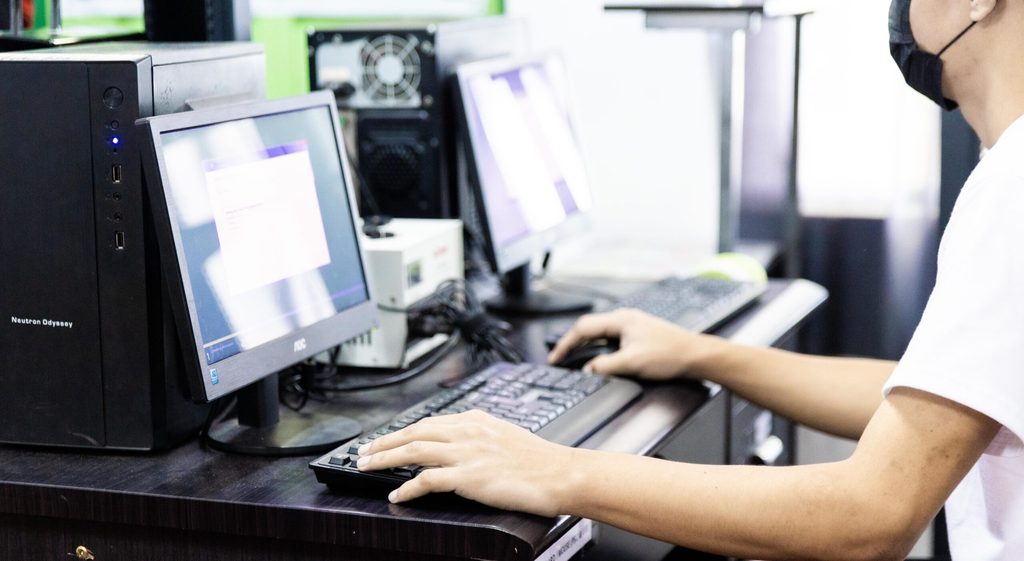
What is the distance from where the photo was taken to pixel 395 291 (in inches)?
66.8

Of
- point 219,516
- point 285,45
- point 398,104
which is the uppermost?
point 285,45

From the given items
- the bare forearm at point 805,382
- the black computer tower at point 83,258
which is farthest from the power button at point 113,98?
the bare forearm at point 805,382

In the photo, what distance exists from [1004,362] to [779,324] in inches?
36.6

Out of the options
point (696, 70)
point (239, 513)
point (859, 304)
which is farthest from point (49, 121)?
point (859, 304)

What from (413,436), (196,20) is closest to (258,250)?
(413,436)

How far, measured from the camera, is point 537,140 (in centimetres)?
208

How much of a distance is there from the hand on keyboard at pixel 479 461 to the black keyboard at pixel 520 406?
0.06 ft

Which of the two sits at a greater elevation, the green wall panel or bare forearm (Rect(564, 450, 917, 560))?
the green wall panel

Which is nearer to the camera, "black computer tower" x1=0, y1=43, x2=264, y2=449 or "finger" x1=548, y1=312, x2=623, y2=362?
"black computer tower" x1=0, y1=43, x2=264, y2=449

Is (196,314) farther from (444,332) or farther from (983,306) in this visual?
(983,306)

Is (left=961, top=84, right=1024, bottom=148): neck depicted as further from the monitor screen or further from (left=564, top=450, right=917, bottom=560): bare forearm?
the monitor screen

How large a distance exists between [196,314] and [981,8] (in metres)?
0.78

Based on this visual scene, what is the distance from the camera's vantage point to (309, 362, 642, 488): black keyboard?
1188 mm

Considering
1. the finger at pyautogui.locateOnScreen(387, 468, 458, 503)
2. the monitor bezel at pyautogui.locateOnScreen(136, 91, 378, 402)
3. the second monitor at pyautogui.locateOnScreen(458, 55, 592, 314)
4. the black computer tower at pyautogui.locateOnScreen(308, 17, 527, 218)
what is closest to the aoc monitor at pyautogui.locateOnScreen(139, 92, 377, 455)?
the monitor bezel at pyautogui.locateOnScreen(136, 91, 378, 402)
